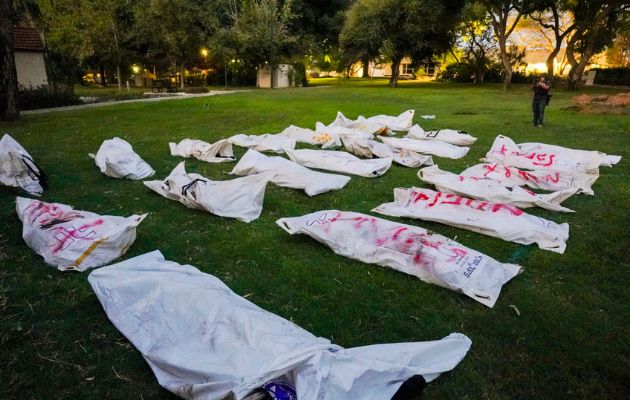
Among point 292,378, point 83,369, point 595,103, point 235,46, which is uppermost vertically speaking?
point 235,46

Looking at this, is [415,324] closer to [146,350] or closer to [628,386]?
[628,386]

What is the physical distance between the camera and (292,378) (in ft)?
5.92

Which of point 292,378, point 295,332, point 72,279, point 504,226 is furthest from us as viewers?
point 504,226

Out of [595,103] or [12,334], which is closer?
[12,334]

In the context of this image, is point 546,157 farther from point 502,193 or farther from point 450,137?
point 502,193

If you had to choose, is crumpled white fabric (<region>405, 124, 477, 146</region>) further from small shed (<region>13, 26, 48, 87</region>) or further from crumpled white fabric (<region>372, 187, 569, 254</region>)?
small shed (<region>13, 26, 48, 87</region>)

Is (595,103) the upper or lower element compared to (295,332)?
upper

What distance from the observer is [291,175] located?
545 centimetres

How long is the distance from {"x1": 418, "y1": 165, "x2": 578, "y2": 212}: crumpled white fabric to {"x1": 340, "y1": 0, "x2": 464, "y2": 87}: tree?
72.4ft

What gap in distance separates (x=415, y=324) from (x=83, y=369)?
1.97 metres

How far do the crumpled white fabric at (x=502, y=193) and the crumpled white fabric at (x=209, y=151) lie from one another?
12.0 ft

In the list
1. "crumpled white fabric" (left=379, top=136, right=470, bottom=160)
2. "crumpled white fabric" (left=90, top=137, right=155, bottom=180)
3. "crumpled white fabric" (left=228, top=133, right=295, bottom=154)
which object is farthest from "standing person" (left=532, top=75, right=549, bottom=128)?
"crumpled white fabric" (left=90, top=137, right=155, bottom=180)

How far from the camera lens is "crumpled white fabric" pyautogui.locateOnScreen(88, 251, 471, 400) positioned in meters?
1.80

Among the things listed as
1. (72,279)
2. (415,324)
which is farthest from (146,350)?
(415,324)
